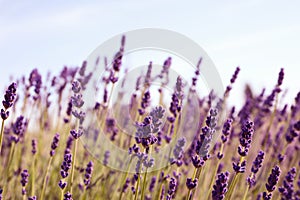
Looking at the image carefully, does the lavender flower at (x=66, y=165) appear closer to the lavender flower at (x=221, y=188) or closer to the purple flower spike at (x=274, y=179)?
the lavender flower at (x=221, y=188)

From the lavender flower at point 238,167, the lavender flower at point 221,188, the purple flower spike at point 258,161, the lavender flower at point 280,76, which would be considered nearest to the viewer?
the lavender flower at point 221,188

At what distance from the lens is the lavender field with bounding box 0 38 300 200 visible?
6.85 feet

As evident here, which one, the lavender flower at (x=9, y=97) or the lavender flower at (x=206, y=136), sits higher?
the lavender flower at (x=206, y=136)

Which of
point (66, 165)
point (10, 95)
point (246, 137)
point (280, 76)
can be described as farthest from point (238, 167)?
point (280, 76)

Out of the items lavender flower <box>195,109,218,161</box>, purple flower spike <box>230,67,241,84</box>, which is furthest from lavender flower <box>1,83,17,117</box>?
purple flower spike <box>230,67,241,84</box>

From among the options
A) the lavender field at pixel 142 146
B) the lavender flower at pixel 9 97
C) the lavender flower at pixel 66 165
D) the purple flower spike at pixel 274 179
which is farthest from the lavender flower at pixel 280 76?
the lavender flower at pixel 9 97

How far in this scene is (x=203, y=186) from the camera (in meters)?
4.28

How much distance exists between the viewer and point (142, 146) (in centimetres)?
238

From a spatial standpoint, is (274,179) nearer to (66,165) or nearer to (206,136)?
(206,136)

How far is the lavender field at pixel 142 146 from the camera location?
82.2 inches

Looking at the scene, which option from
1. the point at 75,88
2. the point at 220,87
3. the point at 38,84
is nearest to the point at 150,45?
the point at 220,87

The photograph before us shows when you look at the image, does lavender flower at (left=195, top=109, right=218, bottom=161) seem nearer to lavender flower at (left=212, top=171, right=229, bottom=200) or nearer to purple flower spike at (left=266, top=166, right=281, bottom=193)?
lavender flower at (left=212, top=171, right=229, bottom=200)

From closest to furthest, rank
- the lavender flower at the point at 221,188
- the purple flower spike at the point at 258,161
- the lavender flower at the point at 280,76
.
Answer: the lavender flower at the point at 221,188 < the purple flower spike at the point at 258,161 < the lavender flower at the point at 280,76

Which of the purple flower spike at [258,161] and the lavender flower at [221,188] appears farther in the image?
the purple flower spike at [258,161]
